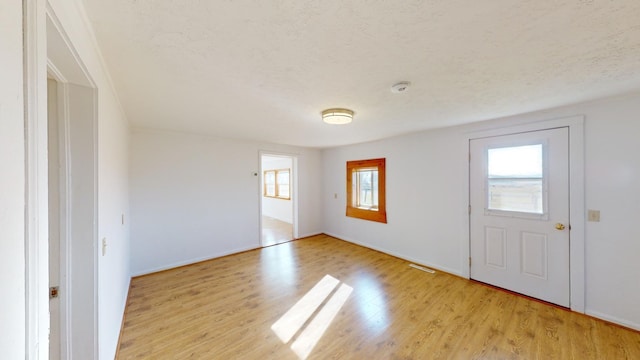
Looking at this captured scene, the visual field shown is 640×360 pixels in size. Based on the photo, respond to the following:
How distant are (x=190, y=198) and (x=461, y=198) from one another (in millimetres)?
4252

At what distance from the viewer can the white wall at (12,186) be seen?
1.56 ft

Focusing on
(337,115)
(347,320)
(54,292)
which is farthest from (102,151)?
(347,320)

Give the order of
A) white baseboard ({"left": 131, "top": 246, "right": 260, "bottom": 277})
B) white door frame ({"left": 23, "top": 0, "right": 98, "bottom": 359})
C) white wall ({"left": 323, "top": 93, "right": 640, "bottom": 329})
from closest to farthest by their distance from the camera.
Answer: white door frame ({"left": 23, "top": 0, "right": 98, "bottom": 359}), white wall ({"left": 323, "top": 93, "right": 640, "bottom": 329}), white baseboard ({"left": 131, "top": 246, "right": 260, "bottom": 277})

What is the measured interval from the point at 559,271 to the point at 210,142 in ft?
16.8

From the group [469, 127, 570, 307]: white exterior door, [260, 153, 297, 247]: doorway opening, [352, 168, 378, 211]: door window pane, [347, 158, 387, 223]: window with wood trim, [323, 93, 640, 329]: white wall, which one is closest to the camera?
[323, 93, 640, 329]: white wall

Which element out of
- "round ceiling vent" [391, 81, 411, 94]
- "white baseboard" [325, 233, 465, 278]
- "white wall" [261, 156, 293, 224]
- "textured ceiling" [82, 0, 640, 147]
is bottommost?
"white baseboard" [325, 233, 465, 278]

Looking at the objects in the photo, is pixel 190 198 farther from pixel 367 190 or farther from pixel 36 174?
pixel 36 174

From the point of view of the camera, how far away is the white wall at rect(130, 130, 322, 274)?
346 centimetres

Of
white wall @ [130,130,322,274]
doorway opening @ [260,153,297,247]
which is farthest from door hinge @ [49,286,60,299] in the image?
doorway opening @ [260,153,297,247]

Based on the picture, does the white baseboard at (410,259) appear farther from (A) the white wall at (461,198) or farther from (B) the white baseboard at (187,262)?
(B) the white baseboard at (187,262)

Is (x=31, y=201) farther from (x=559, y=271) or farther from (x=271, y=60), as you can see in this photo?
(x=559, y=271)

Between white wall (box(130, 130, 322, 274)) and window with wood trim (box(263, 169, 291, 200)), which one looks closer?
white wall (box(130, 130, 322, 274))

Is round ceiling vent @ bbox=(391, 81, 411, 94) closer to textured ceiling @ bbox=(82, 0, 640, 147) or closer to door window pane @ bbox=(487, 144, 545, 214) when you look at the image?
textured ceiling @ bbox=(82, 0, 640, 147)

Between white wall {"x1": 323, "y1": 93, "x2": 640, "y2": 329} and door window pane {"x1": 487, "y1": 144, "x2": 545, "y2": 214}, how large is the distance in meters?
0.33
